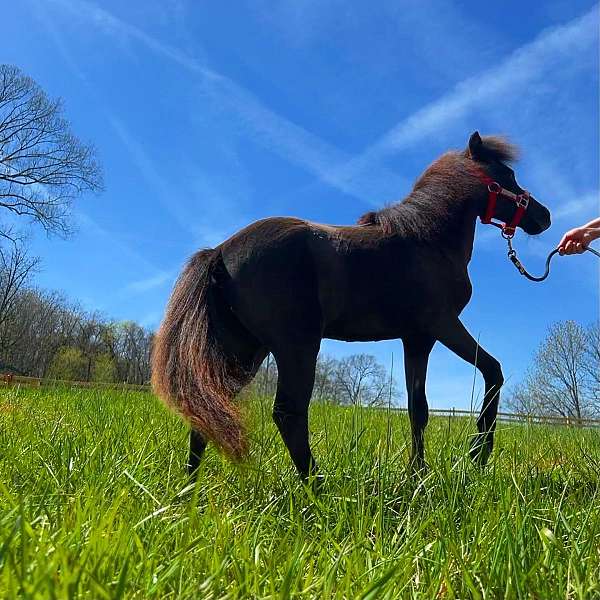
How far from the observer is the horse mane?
3.97m

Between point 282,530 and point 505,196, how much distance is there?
3178mm

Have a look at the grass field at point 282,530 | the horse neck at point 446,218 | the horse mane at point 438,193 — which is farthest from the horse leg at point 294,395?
the horse neck at point 446,218

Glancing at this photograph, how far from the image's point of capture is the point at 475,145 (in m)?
4.50

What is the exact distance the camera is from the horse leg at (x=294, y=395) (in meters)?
3.30

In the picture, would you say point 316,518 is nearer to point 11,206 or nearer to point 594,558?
point 594,558

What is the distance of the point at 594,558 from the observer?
76.9 inches

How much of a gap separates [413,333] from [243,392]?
4.20ft

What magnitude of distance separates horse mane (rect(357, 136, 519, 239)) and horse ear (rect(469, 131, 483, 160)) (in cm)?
2

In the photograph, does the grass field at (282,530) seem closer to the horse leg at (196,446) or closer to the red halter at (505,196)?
the horse leg at (196,446)

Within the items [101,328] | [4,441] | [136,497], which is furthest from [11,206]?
[101,328]

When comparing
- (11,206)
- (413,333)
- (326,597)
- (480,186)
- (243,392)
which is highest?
(11,206)

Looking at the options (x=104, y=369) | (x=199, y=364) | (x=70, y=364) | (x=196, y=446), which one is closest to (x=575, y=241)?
(x=199, y=364)

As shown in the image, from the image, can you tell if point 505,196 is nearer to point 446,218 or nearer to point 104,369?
point 446,218

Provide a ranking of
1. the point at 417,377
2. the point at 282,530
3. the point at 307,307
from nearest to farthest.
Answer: the point at 282,530 → the point at 307,307 → the point at 417,377
